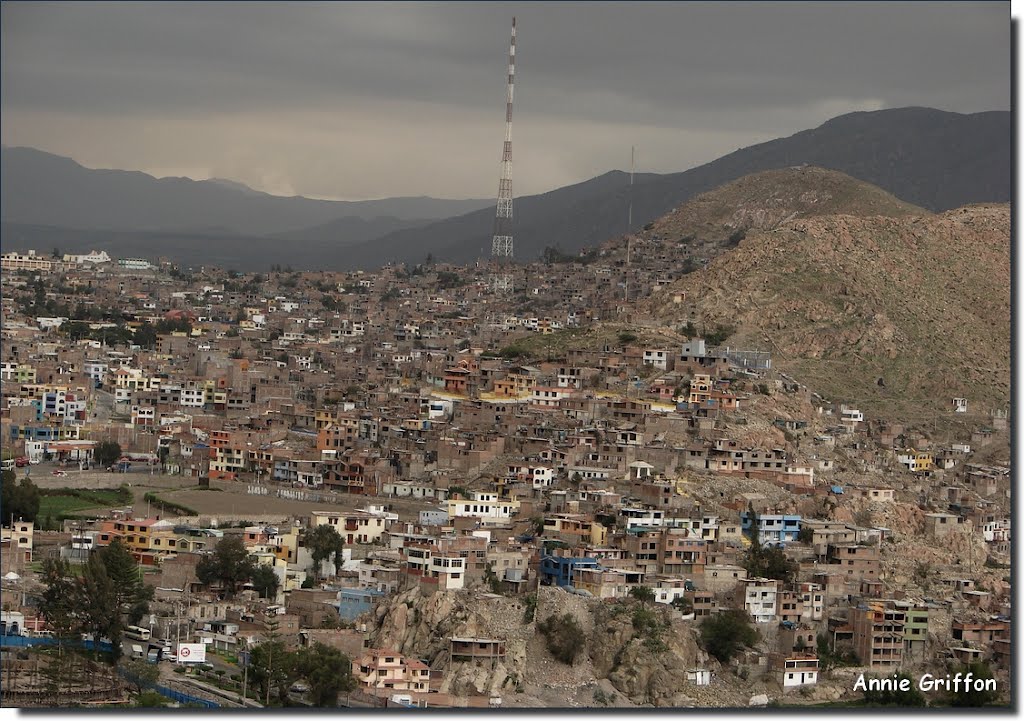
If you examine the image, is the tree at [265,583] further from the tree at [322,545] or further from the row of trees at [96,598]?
the row of trees at [96,598]

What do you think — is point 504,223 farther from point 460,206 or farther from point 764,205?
point 460,206

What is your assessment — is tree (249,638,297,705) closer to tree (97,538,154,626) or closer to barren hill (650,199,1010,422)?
tree (97,538,154,626)

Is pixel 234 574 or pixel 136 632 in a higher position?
pixel 234 574

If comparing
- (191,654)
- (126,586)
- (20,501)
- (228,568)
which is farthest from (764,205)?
(191,654)

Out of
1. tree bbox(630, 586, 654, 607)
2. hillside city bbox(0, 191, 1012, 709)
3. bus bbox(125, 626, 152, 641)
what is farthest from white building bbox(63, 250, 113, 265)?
bus bbox(125, 626, 152, 641)

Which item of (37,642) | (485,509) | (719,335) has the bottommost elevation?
(37,642)

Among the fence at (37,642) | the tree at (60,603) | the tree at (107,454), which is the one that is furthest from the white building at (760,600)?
the tree at (107,454)
